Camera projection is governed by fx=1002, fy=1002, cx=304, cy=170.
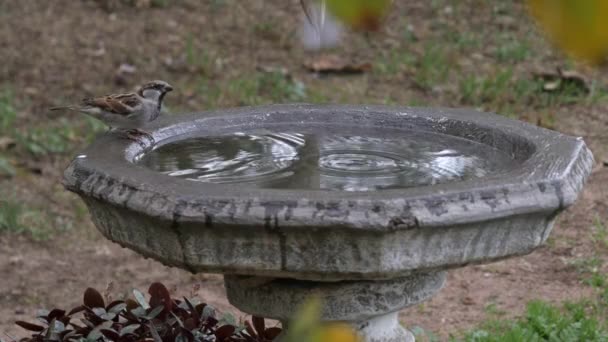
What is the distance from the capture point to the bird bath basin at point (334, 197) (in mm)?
2631

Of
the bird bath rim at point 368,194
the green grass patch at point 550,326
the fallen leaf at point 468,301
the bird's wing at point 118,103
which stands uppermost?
the bird bath rim at point 368,194

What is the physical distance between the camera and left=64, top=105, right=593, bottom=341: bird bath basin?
2631 mm

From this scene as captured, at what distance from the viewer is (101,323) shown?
3547 millimetres

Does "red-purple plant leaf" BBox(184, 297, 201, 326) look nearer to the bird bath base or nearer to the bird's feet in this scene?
the bird bath base

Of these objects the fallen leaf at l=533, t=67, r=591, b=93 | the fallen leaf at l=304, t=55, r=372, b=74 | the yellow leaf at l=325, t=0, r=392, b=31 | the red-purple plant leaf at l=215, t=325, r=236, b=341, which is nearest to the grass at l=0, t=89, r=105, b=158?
the fallen leaf at l=304, t=55, r=372, b=74

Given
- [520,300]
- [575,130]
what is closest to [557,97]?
[575,130]

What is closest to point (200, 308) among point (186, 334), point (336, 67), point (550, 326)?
point (186, 334)

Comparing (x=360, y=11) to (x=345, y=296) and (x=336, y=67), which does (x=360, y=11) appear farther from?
(x=336, y=67)

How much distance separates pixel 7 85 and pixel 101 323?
542cm

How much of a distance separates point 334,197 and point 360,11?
196 centimetres

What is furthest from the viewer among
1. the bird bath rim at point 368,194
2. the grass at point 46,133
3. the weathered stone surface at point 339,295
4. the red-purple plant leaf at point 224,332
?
the grass at point 46,133

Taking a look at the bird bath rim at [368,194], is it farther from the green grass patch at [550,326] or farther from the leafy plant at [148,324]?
the green grass patch at [550,326]

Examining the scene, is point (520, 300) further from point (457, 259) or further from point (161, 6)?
point (161, 6)

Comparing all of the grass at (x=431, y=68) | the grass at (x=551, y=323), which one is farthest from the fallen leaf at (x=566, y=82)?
the grass at (x=551, y=323)
